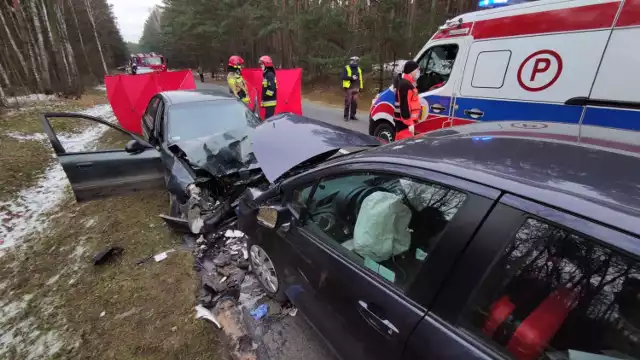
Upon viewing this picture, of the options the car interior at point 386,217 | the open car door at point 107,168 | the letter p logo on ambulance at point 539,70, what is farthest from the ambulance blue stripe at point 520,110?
the open car door at point 107,168

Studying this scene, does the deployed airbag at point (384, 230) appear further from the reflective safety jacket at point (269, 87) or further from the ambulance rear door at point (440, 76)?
the reflective safety jacket at point (269, 87)

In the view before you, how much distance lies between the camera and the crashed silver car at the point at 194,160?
2.84m

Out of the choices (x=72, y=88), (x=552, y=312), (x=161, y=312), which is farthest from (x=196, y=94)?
(x=72, y=88)

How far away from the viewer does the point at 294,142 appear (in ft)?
8.71

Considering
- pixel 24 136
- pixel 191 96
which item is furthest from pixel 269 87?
pixel 24 136

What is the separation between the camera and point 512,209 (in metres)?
0.98

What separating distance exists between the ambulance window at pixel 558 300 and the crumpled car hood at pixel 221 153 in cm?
299

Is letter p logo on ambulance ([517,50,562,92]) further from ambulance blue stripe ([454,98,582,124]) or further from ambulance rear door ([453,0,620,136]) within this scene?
ambulance blue stripe ([454,98,582,124])

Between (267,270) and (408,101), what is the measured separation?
3.26 metres

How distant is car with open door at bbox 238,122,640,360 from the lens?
2.84 ft

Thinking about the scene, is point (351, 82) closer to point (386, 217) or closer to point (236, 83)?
point (236, 83)

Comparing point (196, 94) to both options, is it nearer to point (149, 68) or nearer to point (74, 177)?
point (74, 177)

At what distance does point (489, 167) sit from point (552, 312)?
519mm

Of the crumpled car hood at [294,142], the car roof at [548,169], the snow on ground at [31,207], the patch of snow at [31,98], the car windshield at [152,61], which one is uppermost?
the car windshield at [152,61]
